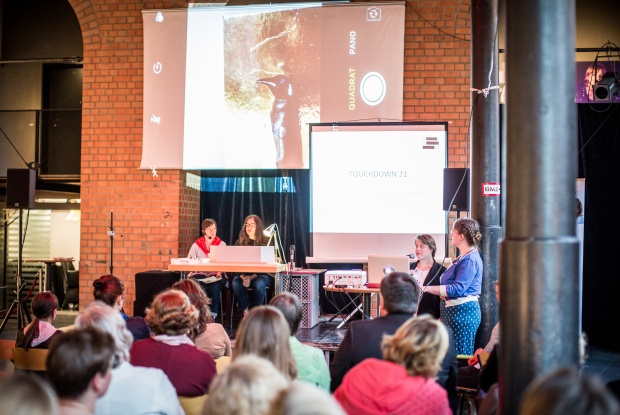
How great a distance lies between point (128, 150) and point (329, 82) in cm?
269

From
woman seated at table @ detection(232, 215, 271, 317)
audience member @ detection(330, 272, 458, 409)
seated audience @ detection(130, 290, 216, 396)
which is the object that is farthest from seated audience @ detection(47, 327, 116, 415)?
woman seated at table @ detection(232, 215, 271, 317)

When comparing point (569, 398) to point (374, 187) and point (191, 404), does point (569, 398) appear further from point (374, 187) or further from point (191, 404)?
point (374, 187)

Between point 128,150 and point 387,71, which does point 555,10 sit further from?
point 128,150

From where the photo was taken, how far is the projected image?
8484mm

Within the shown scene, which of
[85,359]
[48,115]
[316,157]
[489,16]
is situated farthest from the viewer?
[48,115]

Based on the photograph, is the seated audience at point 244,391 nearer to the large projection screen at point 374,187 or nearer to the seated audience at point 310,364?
the seated audience at point 310,364

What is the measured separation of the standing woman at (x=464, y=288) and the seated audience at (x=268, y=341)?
2.96 meters

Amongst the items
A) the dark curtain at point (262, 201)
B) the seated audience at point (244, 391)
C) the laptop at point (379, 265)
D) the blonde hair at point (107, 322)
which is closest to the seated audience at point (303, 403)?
the seated audience at point (244, 391)

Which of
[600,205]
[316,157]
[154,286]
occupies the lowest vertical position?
[154,286]

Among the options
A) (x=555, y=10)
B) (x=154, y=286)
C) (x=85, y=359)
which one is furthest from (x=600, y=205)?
(x=85, y=359)

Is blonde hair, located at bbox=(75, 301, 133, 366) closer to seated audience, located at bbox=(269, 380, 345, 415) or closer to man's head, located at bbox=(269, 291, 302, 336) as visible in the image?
man's head, located at bbox=(269, 291, 302, 336)

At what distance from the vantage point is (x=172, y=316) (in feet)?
11.6

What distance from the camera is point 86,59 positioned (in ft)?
29.9

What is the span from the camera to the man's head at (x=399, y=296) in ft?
12.5
